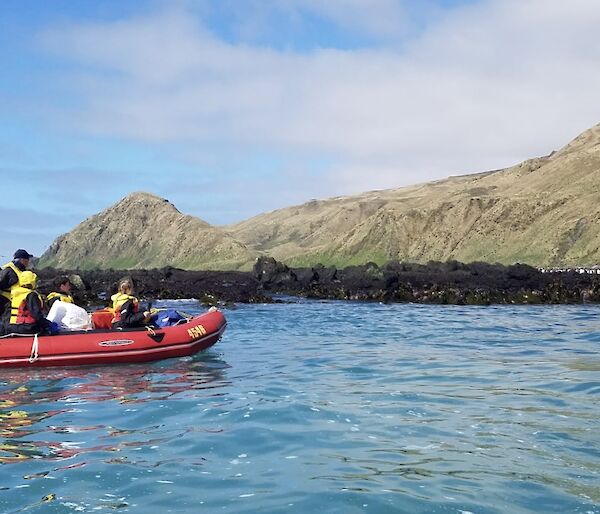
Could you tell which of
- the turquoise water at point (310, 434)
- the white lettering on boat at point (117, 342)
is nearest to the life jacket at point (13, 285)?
the turquoise water at point (310, 434)

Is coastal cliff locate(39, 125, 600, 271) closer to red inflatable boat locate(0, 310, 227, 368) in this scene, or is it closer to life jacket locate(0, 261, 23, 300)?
red inflatable boat locate(0, 310, 227, 368)

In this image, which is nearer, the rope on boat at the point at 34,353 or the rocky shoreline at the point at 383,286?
the rope on boat at the point at 34,353

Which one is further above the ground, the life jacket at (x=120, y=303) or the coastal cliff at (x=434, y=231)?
the coastal cliff at (x=434, y=231)

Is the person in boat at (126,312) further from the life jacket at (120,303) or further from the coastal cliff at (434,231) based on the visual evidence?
the coastal cliff at (434,231)

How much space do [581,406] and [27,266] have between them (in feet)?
31.1

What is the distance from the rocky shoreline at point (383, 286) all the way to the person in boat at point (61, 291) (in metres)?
13.9

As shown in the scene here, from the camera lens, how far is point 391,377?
11805 mm

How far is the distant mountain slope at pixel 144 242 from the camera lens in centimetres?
11212

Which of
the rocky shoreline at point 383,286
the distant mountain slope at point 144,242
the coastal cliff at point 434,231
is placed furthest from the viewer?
the distant mountain slope at point 144,242

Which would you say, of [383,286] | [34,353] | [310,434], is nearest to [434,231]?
[383,286]

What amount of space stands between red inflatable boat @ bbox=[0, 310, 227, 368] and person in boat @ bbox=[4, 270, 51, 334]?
0.65 feet

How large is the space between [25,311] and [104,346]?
157 centimetres

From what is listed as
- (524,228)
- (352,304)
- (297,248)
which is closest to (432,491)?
(352,304)

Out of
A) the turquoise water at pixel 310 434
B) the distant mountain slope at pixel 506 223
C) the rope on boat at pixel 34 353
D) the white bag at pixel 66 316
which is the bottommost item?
the turquoise water at pixel 310 434
